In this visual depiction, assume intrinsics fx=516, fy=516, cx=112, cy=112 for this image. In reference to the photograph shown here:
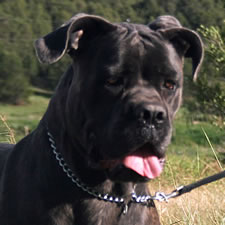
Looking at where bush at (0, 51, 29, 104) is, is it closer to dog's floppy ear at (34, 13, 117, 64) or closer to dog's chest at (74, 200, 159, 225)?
dog's floppy ear at (34, 13, 117, 64)

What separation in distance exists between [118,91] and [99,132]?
25 centimetres

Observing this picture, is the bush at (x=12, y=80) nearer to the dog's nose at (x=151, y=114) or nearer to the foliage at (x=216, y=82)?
the foliage at (x=216, y=82)

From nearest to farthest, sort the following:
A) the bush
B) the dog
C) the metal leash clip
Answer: the dog < the metal leash clip < the bush

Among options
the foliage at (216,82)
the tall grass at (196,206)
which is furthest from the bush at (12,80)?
the tall grass at (196,206)

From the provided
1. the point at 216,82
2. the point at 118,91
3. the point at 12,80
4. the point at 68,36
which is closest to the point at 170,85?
the point at 118,91

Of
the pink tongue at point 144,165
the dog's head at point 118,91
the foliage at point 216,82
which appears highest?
the dog's head at point 118,91

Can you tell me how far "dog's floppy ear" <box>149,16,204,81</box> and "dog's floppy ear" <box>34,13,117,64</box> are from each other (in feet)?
1.20

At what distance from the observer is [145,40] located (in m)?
3.01

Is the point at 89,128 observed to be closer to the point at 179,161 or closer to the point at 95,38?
the point at 95,38

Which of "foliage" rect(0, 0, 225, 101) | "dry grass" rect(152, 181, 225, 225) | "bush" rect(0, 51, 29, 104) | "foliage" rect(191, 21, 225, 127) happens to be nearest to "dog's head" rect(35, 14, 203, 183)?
"dry grass" rect(152, 181, 225, 225)

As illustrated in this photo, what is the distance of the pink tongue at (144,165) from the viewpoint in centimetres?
280

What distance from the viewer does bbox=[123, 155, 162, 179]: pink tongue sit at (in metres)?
2.80

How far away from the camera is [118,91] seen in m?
2.82

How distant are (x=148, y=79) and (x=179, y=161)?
4861 millimetres
